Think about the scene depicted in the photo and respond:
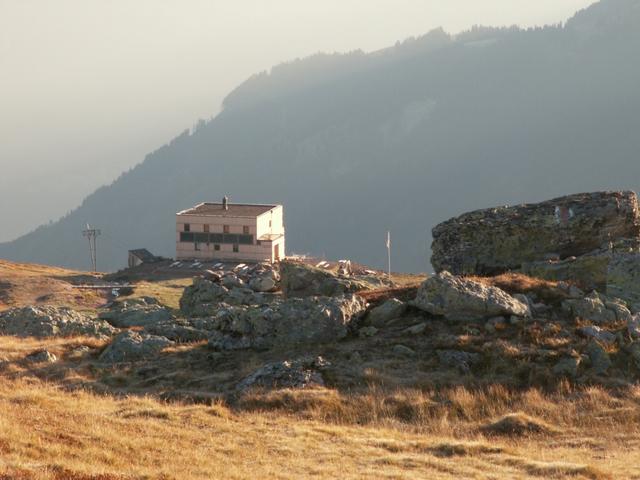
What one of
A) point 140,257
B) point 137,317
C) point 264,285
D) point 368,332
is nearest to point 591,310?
point 368,332

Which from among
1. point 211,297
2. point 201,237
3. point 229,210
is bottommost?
point 211,297

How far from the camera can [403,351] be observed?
31.7 metres

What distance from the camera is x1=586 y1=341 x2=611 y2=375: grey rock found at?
29.1 meters

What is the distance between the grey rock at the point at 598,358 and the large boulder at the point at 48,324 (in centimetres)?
2487

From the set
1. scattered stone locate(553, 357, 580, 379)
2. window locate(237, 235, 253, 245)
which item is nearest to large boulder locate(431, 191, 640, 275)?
scattered stone locate(553, 357, 580, 379)

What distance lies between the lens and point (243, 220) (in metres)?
153

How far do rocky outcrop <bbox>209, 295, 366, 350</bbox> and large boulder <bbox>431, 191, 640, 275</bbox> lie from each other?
8146mm

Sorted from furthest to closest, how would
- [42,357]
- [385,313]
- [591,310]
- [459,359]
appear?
[385,313], [42,357], [591,310], [459,359]

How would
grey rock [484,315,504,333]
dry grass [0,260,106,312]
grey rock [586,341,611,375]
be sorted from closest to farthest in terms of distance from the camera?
grey rock [586,341,611,375] → grey rock [484,315,504,333] → dry grass [0,260,106,312]

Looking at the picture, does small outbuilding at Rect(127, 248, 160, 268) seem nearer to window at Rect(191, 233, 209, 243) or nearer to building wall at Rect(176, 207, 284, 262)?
building wall at Rect(176, 207, 284, 262)

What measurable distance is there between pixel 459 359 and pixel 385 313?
4.93 metres

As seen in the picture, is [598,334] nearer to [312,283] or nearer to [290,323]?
[290,323]

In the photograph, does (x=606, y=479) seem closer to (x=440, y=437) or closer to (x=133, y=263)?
(x=440, y=437)

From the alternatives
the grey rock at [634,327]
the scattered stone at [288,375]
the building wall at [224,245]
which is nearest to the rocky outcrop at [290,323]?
→ the scattered stone at [288,375]
